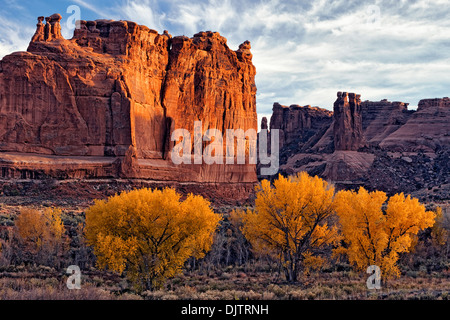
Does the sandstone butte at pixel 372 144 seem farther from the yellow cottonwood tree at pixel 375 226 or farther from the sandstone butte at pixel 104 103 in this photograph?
the yellow cottonwood tree at pixel 375 226

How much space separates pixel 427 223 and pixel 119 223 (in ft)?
58.3

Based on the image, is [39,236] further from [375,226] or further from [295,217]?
[375,226]

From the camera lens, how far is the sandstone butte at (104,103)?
2370 inches

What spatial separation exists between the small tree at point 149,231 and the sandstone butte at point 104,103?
4026 centimetres

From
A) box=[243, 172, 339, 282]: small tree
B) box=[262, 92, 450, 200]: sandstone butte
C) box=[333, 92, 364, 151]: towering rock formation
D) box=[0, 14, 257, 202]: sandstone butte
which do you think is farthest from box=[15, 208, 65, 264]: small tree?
box=[333, 92, 364, 151]: towering rock formation

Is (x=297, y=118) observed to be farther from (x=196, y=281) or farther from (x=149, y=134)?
(x=196, y=281)

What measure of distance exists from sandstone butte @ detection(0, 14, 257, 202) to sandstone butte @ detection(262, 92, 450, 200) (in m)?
37.9

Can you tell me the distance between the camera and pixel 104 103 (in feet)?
214

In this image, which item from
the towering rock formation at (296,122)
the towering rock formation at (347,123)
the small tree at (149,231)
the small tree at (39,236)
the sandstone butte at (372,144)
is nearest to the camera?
the small tree at (149,231)

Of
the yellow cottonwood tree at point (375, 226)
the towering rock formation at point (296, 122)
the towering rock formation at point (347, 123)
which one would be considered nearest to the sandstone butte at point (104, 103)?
the yellow cottonwood tree at point (375, 226)

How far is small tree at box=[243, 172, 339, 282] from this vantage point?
24.0m

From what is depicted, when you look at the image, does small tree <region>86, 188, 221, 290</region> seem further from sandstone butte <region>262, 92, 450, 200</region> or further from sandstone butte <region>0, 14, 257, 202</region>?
sandstone butte <region>262, 92, 450, 200</region>

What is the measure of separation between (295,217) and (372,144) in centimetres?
11304

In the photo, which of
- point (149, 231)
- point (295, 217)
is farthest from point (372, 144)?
point (149, 231)
